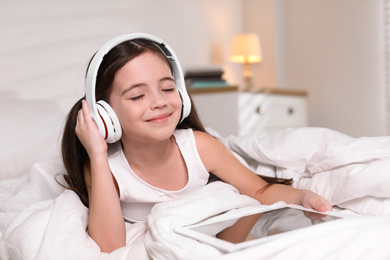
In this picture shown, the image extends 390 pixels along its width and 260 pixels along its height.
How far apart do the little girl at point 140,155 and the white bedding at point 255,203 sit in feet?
0.23

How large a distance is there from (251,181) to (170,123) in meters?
0.29

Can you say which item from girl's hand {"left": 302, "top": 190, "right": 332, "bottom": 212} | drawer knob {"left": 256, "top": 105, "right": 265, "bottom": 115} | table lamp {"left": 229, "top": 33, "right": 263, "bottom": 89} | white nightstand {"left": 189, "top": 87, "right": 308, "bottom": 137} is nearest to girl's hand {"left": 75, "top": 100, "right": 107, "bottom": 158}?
girl's hand {"left": 302, "top": 190, "right": 332, "bottom": 212}

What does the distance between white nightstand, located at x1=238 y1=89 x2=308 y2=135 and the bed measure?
4.85 feet

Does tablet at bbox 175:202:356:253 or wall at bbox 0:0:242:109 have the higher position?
wall at bbox 0:0:242:109

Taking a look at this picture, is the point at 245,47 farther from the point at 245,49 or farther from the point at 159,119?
the point at 159,119

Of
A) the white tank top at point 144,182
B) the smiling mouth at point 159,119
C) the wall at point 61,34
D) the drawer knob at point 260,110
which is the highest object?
the wall at point 61,34

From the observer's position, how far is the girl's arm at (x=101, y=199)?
1.06 meters

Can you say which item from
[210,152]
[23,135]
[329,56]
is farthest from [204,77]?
[210,152]

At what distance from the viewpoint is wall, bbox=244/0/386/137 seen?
3.33 m

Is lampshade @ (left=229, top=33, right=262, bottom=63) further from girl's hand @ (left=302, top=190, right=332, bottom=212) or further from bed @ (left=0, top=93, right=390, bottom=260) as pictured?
girl's hand @ (left=302, top=190, right=332, bottom=212)

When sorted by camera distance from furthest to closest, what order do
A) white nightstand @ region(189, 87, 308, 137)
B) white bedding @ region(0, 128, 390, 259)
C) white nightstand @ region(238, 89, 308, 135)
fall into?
white nightstand @ region(238, 89, 308, 135)
white nightstand @ region(189, 87, 308, 137)
white bedding @ region(0, 128, 390, 259)

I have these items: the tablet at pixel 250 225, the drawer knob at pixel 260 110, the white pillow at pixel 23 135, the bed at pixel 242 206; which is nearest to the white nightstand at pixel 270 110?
the drawer knob at pixel 260 110

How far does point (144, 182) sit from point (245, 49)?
2218 mm

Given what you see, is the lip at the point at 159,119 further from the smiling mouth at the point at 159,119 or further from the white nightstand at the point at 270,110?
the white nightstand at the point at 270,110
